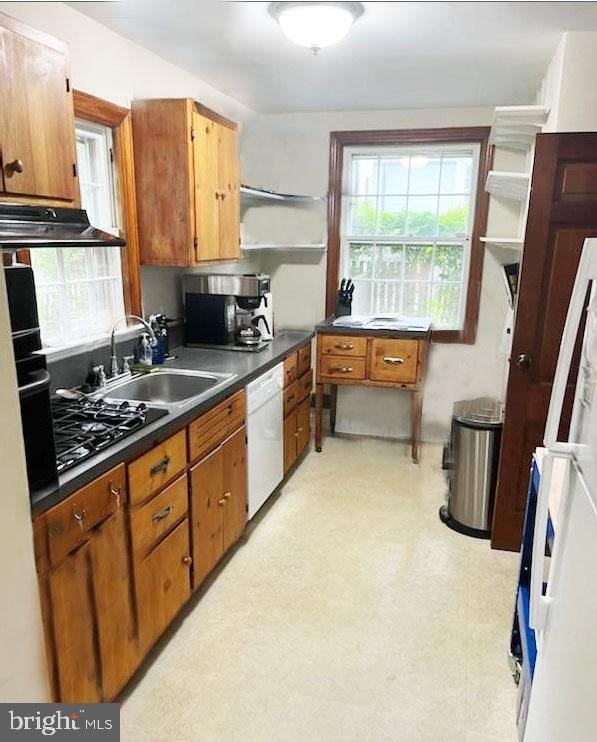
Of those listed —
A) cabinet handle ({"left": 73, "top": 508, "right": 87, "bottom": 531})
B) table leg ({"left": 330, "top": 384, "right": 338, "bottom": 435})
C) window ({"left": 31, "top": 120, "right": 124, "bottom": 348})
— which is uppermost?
window ({"left": 31, "top": 120, "right": 124, "bottom": 348})

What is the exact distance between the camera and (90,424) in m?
1.82

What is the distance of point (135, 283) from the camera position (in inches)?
108

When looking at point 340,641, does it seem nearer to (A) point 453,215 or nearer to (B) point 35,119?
(B) point 35,119

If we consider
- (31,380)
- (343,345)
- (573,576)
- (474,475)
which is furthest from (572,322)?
(343,345)

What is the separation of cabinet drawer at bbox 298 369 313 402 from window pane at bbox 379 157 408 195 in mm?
1503

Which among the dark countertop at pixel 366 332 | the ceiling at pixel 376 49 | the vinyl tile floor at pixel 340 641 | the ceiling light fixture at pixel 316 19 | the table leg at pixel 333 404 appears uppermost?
the ceiling at pixel 376 49

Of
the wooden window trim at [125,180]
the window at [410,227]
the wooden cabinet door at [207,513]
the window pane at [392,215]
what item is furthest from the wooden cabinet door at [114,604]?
the window pane at [392,215]

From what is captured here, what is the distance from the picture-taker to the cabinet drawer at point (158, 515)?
69.9 inches

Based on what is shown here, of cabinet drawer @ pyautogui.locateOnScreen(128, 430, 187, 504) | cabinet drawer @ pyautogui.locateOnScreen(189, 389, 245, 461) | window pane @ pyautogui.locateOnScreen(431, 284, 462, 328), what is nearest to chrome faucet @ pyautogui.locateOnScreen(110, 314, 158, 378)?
cabinet drawer @ pyautogui.locateOnScreen(189, 389, 245, 461)

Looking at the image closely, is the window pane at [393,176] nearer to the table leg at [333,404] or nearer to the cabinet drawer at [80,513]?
Answer: the table leg at [333,404]

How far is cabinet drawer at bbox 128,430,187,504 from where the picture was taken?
1.74 m

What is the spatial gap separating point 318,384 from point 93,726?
2.63 m

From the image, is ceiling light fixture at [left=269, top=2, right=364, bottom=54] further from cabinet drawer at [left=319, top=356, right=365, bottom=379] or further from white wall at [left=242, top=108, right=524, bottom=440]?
cabinet drawer at [left=319, top=356, right=365, bottom=379]

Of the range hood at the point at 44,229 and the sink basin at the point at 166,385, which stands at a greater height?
the range hood at the point at 44,229
